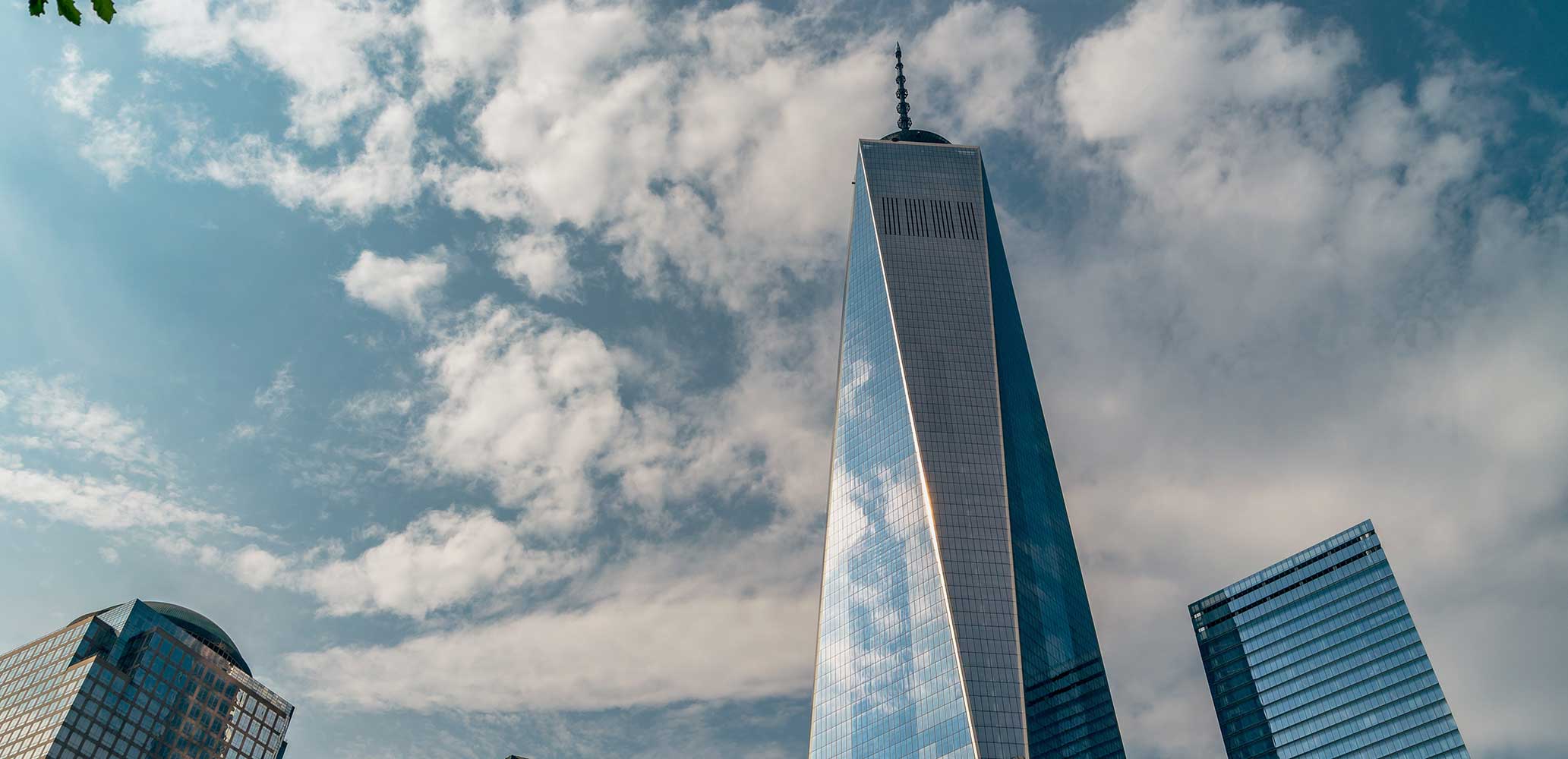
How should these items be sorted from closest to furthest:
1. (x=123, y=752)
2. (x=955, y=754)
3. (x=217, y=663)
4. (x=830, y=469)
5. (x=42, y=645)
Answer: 1. (x=955, y=754)
2. (x=123, y=752)
3. (x=42, y=645)
4. (x=217, y=663)
5. (x=830, y=469)

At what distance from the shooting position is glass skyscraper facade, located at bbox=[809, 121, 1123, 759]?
146 metres

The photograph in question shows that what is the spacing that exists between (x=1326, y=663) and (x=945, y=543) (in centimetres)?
6983

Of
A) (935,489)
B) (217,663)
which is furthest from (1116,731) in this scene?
(217,663)

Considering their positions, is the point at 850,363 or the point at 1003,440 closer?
the point at 1003,440

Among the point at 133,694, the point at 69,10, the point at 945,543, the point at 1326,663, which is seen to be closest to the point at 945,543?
the point at 945,543

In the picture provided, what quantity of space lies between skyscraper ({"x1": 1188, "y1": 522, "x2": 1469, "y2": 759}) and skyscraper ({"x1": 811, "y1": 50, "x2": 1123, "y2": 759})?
32.8 metres

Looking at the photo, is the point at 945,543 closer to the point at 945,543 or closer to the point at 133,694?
the point at 945,543

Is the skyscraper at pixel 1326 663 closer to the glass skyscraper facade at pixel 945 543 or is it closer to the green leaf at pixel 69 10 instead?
the glass skyscraper facade at pixel 945 543

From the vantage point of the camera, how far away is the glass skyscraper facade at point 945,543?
146 metres

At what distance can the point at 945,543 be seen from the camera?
15638 centimetres

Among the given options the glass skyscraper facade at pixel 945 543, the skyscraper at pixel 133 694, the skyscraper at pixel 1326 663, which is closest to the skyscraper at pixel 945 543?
the glass skyscraper facade at pixel 945 543

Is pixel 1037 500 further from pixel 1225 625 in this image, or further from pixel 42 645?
pixel 42 645

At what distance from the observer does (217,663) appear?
17562cm

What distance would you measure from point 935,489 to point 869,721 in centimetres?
3532
